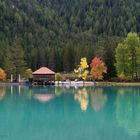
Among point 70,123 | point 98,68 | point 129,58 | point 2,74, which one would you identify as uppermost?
point 129,58

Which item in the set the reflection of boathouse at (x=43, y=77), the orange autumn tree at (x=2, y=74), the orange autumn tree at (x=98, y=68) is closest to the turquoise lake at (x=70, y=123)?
the orange autumn tree at (x=98, y=68)

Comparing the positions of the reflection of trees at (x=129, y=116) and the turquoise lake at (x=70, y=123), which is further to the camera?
the reflection of trees at (x=129, y=116)

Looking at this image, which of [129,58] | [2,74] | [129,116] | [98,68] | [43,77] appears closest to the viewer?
[129,116]

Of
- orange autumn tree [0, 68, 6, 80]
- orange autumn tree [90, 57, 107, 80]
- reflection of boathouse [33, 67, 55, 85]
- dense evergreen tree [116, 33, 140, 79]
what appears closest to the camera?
dense evergreen tree [116, 33, 140, 79]

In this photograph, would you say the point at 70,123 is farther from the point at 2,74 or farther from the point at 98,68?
the point at 2,74

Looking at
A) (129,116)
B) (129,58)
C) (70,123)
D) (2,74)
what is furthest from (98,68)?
(70,123)

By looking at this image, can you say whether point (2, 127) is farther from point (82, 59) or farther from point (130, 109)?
point (82, 59)

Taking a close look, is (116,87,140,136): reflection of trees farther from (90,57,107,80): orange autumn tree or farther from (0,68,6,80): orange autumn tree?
(0,68,6,80): orange autumn tree

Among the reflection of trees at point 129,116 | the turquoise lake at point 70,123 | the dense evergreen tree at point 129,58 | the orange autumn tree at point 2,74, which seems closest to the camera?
the turquoise lake at point 70,123

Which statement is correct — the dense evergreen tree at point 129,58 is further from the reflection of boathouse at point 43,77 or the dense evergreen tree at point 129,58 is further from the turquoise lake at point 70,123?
the turquoise lake at point 70,123

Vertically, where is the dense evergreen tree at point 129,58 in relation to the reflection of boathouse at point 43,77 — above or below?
above

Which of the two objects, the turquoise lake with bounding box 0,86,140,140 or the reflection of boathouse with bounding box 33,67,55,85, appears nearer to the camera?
the turquoise lake with bounding box 0,86,140,140

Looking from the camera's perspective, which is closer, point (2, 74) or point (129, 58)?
point (129, 58)

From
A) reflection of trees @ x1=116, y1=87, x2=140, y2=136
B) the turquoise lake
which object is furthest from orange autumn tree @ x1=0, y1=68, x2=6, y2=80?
the turquoise lake
